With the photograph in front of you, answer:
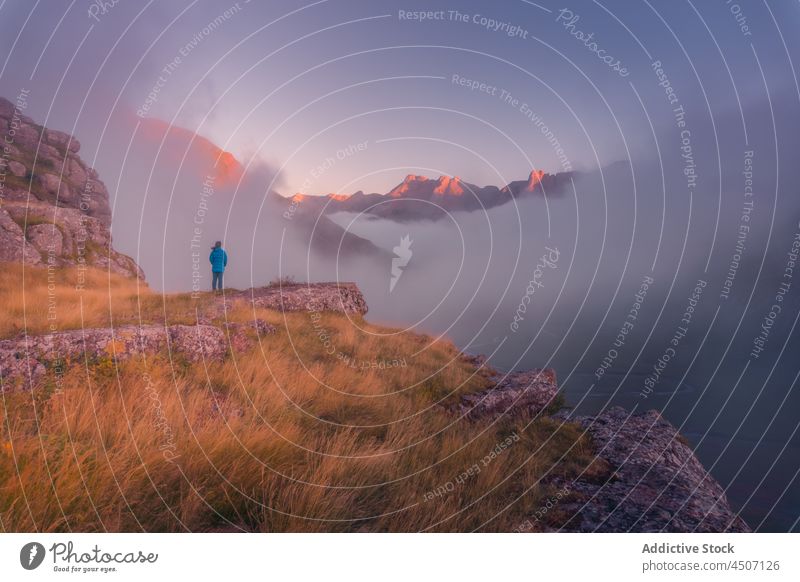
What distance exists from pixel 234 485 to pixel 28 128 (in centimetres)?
5561

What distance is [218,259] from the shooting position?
18.5 meters

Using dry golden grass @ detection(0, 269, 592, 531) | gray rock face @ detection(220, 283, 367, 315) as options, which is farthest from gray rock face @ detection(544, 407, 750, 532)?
gray rock face @ detection(220, 283, 367, 315)

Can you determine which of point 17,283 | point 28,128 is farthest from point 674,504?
point 28,128

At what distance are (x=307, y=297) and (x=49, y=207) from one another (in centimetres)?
2588

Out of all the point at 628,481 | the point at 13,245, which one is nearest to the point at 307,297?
the point at 628,481

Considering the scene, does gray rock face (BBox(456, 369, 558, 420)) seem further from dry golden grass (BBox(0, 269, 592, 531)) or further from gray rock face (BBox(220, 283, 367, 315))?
gray rock face (BBox(220, 283, 367, 315))

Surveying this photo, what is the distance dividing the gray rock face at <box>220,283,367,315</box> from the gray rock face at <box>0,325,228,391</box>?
23.5 feet

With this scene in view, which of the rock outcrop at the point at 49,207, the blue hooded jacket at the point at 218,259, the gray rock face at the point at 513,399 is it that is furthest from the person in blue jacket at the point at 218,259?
the gray rock face at the point at 513,399

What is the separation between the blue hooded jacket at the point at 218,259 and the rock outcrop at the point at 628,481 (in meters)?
14.0

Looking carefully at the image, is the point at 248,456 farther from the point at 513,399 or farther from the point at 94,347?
the point at 513,399

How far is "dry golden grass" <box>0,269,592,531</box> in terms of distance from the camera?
12.2 feet

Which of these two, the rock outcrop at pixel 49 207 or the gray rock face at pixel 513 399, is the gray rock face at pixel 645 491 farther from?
the rock outcrop at pixel 49 207
